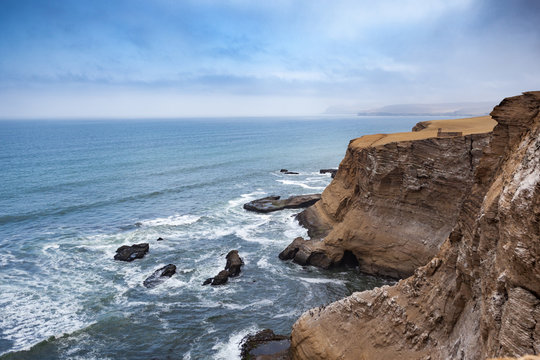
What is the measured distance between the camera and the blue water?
22.6 metres

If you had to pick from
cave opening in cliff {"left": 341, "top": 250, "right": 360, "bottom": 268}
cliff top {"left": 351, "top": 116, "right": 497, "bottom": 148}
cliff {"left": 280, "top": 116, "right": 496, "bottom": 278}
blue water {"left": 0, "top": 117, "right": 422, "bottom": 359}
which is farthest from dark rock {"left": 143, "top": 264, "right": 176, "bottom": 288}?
cliff top {"left": 351, "top": 116, "right": 497, "bottom": 148}

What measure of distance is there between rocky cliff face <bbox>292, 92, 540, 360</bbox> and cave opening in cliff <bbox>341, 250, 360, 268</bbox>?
14284 mm

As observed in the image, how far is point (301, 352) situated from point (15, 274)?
25.6 m

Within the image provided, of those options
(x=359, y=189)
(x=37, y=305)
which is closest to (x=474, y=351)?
(x=359, y=189)

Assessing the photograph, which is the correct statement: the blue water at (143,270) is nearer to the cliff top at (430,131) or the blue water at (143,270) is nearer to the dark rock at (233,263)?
the dark rock at (233,263)

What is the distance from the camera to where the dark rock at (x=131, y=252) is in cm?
3366

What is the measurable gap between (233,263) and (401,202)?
1367 centimetres

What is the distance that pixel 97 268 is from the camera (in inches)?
1259

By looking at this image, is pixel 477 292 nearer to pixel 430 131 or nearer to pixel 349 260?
pixel 349 260

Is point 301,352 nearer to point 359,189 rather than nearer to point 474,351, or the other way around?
point 474,351

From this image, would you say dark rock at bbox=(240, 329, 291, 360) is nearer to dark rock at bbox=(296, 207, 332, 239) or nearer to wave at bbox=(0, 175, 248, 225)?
dark rock at bbox=(296, 207, 332, 239)

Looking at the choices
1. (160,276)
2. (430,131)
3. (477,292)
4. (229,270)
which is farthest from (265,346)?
(430,131)

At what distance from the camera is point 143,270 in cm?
3172

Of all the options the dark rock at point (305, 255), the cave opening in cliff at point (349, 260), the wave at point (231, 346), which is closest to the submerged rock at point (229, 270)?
the dark rock at point (305, 255)
